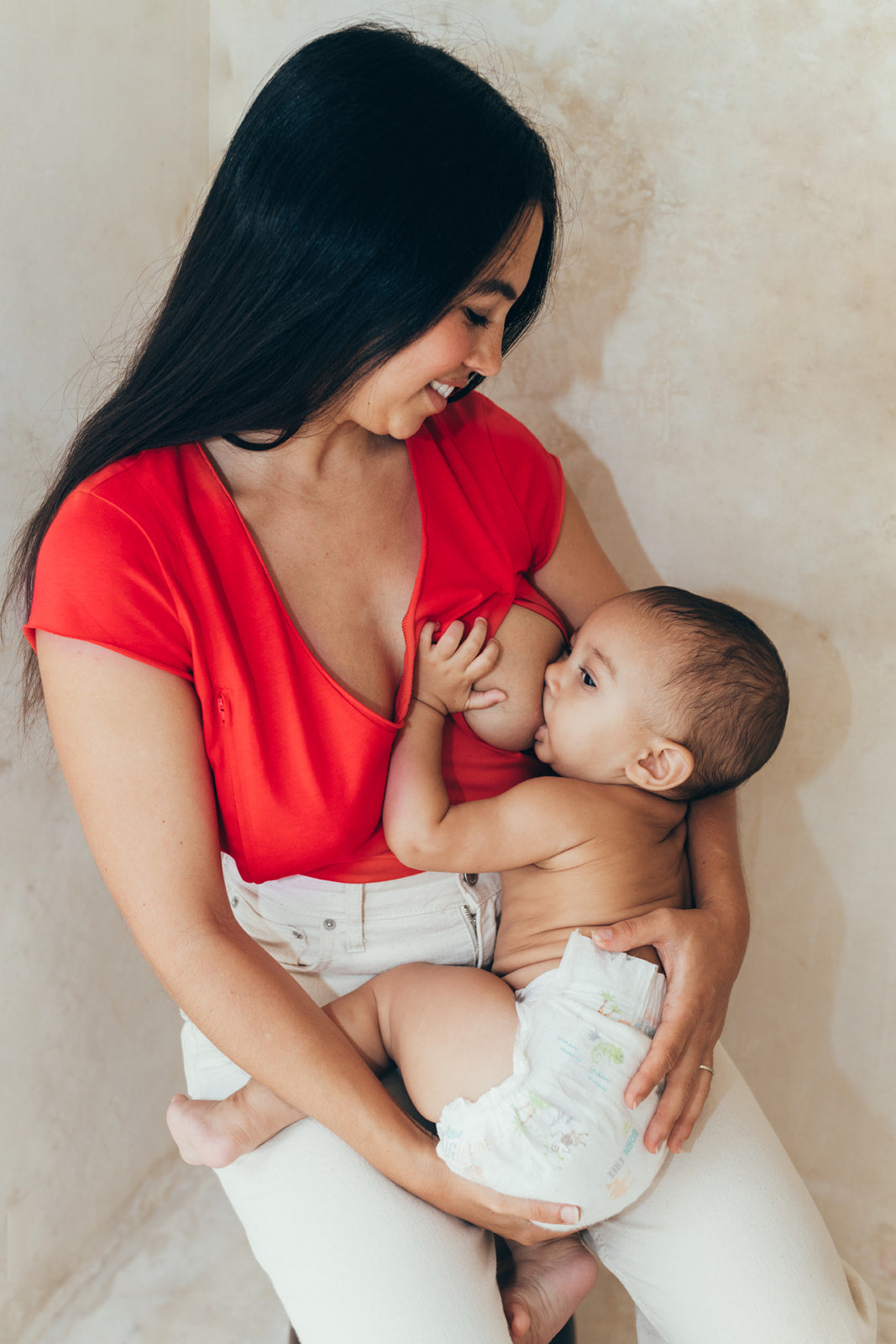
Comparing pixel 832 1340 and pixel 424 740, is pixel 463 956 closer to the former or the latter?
pixel 424 740

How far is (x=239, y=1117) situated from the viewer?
1171 mm

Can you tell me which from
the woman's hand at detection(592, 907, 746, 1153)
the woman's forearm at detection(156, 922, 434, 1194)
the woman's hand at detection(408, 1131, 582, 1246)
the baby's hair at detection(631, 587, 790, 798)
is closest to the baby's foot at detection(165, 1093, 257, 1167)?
the woman's forearm at detection(156, 922, 434, 1194)

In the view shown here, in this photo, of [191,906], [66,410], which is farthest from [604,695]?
[66,410]

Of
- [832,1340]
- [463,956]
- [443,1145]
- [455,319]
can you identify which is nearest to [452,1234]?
[443,1145]

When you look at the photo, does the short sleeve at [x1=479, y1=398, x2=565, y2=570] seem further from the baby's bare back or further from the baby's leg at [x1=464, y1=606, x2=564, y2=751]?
the baby's bare back

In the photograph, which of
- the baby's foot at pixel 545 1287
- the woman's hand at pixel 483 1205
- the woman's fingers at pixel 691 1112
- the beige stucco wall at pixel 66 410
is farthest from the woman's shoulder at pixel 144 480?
the baby's foot at pixel 545 1287

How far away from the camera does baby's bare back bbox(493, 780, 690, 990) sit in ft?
4.01

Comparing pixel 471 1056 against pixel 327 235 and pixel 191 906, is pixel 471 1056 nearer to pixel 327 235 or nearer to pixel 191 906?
pixel 191 906

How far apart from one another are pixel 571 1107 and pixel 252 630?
25.1 inches

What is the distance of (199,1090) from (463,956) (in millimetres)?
394

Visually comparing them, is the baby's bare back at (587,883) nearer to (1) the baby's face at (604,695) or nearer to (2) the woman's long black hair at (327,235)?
(1) the baby's face at (604,695)

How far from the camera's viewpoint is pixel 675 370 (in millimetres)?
1638

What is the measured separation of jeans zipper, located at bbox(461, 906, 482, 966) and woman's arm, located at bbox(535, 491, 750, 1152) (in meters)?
0.21

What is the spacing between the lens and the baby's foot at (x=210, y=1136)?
117 centimetres
